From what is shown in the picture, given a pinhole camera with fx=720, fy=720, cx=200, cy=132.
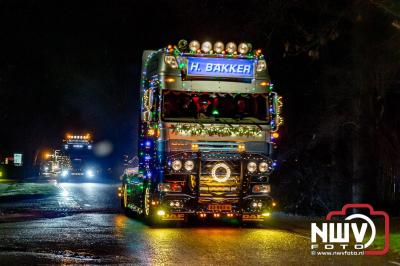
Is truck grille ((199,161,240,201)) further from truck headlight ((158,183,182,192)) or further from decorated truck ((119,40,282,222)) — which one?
truck headlight ((158,183,182,192))

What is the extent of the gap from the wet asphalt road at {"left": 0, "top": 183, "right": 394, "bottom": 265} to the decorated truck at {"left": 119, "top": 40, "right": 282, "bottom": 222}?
2.46ft

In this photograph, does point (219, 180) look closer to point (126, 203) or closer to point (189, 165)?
point (189, 165)

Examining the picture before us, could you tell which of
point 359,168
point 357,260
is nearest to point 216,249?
point 357,260

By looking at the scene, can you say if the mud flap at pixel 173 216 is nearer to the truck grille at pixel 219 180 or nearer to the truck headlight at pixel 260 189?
the truck grille at pixel 219 180

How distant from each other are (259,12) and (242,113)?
4586 millimetres

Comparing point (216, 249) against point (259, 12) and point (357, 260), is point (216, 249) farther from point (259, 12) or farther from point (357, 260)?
point (259, 12)

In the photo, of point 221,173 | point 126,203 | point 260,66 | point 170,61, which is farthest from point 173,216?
point 126,203

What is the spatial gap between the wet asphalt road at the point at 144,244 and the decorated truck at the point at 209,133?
2.46ft

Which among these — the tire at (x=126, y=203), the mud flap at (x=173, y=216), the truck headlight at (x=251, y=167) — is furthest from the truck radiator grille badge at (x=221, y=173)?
the tire at (x=126, y=203)

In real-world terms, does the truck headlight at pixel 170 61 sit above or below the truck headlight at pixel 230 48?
below

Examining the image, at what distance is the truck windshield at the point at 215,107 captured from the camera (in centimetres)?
1755

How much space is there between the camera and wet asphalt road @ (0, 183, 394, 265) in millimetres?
12328

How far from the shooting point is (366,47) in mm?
20484

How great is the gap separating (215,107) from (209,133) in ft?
2.38
